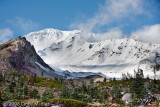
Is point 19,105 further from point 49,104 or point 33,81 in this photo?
point 33,81

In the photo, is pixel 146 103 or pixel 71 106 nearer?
pixel 71 106

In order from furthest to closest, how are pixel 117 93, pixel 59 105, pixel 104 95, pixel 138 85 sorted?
pixel 104 95
pixel 117 93
pixel 138 85
pixel 59 105

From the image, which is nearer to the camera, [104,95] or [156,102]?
[156,102]

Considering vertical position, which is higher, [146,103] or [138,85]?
[138,85]

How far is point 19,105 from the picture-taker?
58000mm

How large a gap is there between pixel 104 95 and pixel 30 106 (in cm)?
7562

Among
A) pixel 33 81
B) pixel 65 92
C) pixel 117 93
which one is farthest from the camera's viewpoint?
pixel 33 81

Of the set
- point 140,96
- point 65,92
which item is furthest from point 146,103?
point 65,92

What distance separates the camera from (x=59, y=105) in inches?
2255

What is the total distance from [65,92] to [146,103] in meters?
39.8

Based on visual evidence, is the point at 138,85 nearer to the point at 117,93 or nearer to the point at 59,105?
the point at 117,93

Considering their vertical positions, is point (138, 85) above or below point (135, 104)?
above

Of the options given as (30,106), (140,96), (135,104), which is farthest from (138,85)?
(30,106)

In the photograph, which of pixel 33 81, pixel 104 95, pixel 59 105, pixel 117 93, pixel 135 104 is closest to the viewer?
pixel 59 105
